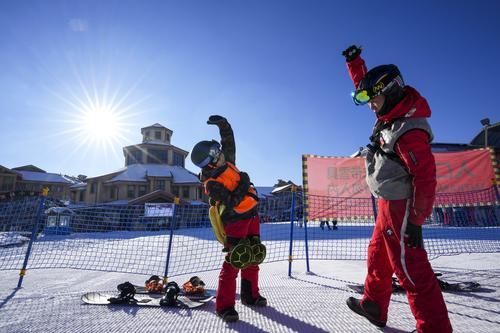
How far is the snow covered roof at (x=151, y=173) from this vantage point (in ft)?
93.0

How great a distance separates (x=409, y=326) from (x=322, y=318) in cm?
70

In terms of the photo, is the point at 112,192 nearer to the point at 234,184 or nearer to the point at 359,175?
the point at 359,175

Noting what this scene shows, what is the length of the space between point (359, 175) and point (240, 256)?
8.53 metres

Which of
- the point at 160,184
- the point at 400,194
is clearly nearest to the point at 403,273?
the point at 400,194

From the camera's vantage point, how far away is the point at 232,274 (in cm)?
250

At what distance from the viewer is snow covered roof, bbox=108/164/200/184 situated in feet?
93.0

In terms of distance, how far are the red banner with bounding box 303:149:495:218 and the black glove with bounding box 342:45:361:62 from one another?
6.65m

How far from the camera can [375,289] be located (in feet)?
7.18

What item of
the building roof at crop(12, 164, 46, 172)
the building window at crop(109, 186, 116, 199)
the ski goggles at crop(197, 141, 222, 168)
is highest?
the building roof at crop(12, 164, 46, 172)

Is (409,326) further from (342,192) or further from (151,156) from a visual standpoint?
(151,156)

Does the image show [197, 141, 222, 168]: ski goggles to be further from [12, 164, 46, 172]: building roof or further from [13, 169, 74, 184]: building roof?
[12, 164, 46, 172]: building roof

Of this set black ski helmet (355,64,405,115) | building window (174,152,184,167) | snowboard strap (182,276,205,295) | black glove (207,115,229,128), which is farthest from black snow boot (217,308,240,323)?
building window (174,152,184,167)

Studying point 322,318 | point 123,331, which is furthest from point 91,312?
point 322,318

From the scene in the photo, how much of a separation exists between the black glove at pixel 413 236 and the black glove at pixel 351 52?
1708 mm
